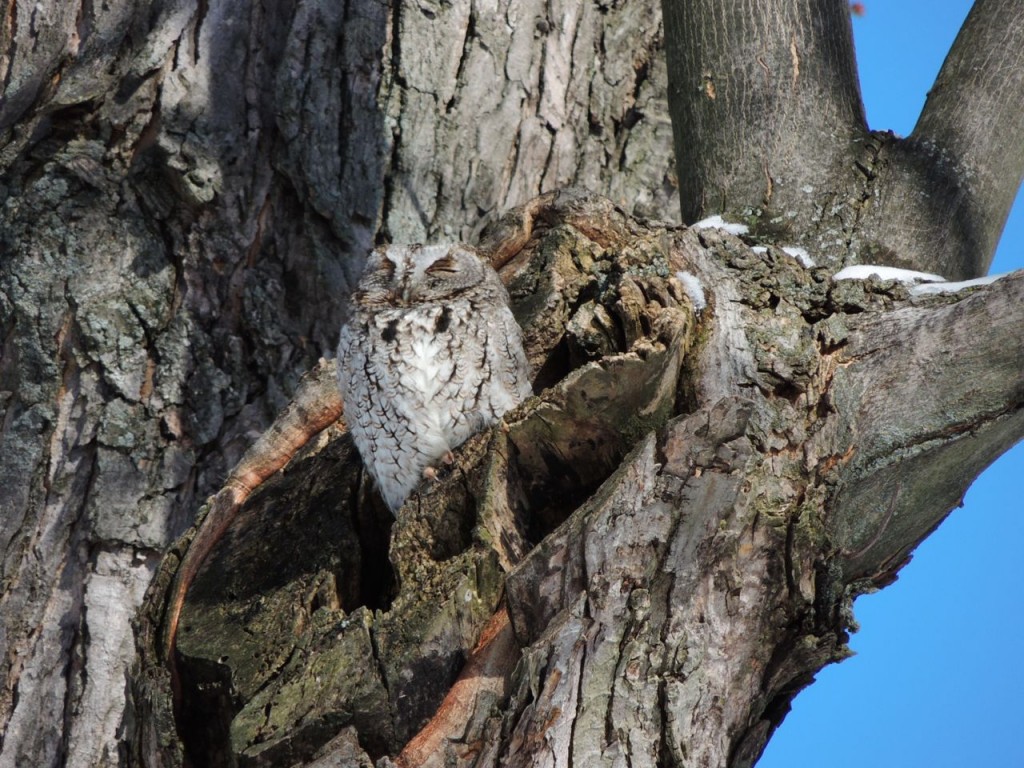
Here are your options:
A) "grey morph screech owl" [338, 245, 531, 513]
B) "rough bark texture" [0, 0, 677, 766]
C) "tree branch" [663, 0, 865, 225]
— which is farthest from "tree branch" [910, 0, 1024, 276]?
"grey morph screech owl" [338, 245, 531, 513]

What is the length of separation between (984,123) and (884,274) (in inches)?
22.5

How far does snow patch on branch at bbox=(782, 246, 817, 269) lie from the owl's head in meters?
0.83

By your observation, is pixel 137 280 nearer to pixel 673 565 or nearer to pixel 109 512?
pixel 109 512

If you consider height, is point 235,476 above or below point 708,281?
below

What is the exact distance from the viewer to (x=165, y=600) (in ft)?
8.03

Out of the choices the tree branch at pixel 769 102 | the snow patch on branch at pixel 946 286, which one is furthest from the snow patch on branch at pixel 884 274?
the tree branch at pixel 769 102

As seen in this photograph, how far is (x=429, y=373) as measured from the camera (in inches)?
113

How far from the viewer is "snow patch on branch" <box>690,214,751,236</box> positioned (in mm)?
2658

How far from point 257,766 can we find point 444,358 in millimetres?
1212

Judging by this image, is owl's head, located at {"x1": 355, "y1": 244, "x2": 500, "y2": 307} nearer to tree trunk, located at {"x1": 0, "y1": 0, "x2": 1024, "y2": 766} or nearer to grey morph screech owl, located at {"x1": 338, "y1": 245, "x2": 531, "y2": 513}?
grey morph screech owl, located at {"x1": 338, "y1": 245, "x2": 531, "y2": 513}

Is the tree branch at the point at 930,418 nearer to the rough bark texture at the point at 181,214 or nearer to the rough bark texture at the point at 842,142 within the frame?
the rough bark texture at the point at 842,142

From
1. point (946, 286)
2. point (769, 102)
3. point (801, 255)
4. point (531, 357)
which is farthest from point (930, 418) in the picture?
point (531, 357)

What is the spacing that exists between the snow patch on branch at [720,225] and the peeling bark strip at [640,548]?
0.07 meters

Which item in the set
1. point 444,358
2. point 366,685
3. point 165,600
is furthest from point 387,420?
point 366,685
